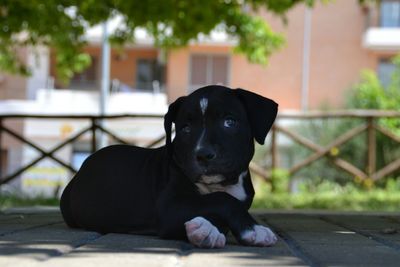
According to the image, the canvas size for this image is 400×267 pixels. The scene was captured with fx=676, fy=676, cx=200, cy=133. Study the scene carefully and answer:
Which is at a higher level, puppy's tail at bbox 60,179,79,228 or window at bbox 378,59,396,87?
window at bbox 378,59,396,87

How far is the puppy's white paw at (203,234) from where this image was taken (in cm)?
326

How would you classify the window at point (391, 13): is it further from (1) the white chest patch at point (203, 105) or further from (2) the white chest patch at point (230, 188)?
(1) the white chest patch at point (203, 105)

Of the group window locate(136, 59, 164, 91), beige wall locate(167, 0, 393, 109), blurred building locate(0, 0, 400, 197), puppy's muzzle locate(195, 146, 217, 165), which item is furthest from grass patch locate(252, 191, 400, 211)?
window locate(136, 59, 164, 91)

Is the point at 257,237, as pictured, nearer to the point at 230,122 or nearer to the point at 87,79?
the point at 230,122

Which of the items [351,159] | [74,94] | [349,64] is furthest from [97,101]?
[351,159]

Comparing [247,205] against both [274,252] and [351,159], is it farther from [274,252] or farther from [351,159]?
[351,159]

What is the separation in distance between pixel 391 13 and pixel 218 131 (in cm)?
2676

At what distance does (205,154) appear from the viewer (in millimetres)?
3262

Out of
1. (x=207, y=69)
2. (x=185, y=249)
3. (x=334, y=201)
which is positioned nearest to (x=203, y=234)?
(x=185, y=249)

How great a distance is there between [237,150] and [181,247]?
56cm

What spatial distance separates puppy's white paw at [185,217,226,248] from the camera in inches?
128

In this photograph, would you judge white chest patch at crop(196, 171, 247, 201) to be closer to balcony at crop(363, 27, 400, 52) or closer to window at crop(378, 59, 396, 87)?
window at crop(378, 59, 396, 87)

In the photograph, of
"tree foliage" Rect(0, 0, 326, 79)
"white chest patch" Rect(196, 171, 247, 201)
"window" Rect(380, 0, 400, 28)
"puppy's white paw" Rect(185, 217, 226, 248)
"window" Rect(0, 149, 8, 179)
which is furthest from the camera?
"window" Rect(380, 0, 400, 28)

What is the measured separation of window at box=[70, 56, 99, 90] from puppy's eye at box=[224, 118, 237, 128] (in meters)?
27.1
